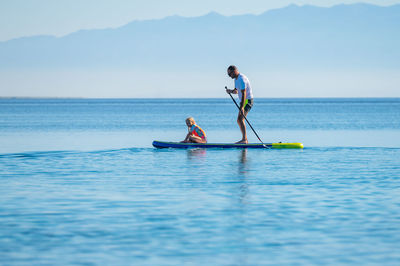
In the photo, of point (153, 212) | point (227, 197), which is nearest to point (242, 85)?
point (227, 197)

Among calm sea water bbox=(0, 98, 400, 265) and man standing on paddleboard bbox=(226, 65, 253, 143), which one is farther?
man standing on paddleboard bbox=(226, 65, 253, 143)

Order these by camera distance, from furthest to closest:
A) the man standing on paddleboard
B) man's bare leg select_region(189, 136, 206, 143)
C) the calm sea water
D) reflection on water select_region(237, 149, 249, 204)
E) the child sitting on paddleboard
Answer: man's bare leg select_region(189, 136, 206, 143), the child sitting on paddleboard, the man standing on paddleboard, reflection on water select_region(237, 149, 249, 204), the calm sea water

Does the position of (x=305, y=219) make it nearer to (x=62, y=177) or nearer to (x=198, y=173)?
(x=198, y=173)

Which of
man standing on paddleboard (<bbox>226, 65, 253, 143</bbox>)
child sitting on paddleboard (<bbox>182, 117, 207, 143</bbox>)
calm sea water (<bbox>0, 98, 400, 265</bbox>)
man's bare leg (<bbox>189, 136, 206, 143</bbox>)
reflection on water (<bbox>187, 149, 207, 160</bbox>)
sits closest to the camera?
calm sea water (<bbox>0, 98, 400, 265</bbox>)

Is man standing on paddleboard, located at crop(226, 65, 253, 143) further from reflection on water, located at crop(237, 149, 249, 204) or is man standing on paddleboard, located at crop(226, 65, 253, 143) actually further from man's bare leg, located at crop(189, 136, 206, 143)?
man's bare leg, located at crop(189, 136, 206, 143)

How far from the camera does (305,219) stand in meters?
10.4

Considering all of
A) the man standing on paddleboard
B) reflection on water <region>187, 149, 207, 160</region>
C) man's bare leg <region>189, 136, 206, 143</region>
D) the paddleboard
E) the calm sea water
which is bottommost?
the calm sea water

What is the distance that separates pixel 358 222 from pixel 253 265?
3023 mm

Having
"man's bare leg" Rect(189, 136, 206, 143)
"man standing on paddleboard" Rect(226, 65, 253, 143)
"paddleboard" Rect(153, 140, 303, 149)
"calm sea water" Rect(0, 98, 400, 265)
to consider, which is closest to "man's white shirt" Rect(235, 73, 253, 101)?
"man standing on paddleboard" Rect(226, 65, 253, 143)

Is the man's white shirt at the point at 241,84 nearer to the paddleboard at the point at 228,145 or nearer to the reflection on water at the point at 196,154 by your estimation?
the paddleboard at the point at 228,145

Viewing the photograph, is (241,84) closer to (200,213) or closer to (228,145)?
(228,145)

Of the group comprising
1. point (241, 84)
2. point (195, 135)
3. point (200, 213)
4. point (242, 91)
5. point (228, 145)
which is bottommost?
point (200, 213)

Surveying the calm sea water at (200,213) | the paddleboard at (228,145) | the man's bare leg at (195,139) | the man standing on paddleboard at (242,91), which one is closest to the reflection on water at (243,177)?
the calm sea water at (200,213)

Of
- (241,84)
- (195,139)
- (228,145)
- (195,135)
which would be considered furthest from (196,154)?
(241,84)
